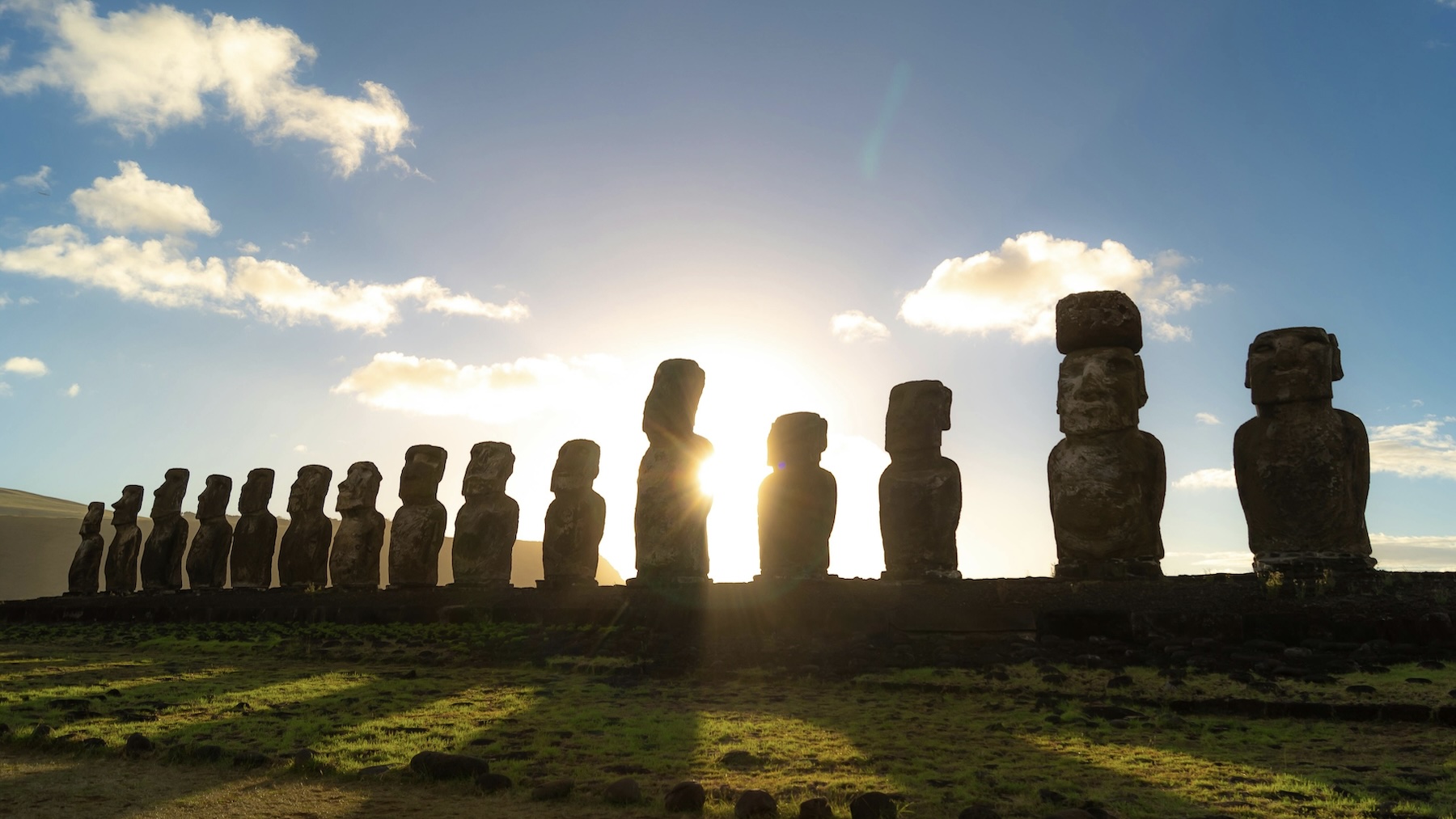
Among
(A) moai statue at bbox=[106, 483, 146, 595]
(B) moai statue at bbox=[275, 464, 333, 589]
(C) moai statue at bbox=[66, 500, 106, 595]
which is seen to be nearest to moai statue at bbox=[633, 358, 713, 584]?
(B) moai statue at bbox=[275, 464, 333, 589]

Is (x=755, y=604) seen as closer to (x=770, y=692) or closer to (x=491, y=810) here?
(x=770, y=692)

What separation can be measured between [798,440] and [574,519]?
11.7 ft

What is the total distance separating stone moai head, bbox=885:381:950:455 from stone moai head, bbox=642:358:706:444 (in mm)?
2840

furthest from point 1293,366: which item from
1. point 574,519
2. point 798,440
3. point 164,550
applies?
point 164,550

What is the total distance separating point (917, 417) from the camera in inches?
446

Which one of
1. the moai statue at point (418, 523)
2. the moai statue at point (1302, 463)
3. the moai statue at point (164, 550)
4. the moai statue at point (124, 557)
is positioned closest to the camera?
the moai statue at point (1302, 463)

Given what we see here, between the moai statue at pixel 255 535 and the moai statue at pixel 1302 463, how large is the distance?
51.5ft

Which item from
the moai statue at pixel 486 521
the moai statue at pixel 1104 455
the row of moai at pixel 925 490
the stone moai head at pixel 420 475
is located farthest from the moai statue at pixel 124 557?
the moai statue at pixel 1104 455

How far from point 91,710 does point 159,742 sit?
5.33 feet

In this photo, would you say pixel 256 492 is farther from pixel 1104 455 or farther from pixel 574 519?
pixel 1104 455

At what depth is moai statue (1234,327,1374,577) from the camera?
28.7ft

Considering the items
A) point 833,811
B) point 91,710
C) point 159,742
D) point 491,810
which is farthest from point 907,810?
point 91,710

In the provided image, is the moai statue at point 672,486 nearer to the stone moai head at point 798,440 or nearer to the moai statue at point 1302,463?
the stone moai head at point 798,440

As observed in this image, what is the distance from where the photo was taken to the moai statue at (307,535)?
17562mm
